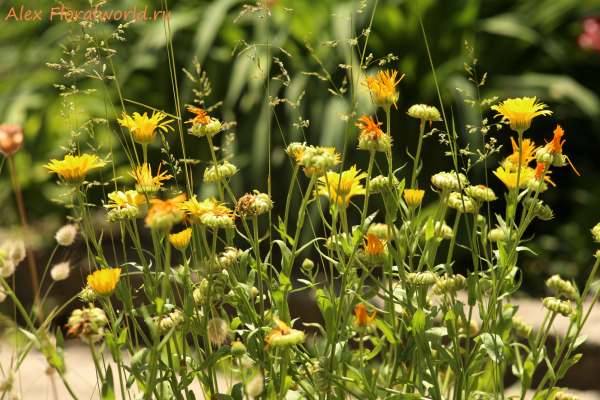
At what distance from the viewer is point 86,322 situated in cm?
46

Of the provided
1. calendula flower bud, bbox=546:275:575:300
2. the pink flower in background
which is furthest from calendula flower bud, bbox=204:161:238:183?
the pink flower in background

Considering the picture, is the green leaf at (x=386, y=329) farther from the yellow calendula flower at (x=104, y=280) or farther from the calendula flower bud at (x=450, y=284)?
the yellow calendula flower at (x=104, y=280)

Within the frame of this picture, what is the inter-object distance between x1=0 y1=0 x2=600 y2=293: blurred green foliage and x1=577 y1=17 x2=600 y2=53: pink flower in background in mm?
87

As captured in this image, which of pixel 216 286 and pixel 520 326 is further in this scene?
pixel 520 326

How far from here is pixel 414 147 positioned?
206cm

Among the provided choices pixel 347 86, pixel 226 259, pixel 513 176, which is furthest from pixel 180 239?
pixel 347 86

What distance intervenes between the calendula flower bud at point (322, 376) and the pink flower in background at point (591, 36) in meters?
1.86

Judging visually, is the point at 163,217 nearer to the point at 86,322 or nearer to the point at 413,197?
the point at 86,322

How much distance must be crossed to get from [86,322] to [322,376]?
245 millimetres

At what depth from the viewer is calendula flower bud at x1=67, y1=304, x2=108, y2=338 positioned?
44 centimetres

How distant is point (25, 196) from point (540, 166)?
2.20 m

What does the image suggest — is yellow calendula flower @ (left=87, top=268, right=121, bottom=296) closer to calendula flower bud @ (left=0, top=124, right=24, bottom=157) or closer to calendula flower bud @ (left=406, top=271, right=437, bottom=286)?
calendula flower bud @ (left=0, top=124, right=24, bottom=157)

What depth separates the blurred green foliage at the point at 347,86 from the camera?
6.15ft

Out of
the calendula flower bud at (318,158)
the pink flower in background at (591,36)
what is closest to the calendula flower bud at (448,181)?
the calendula flower bud at (318,158)
